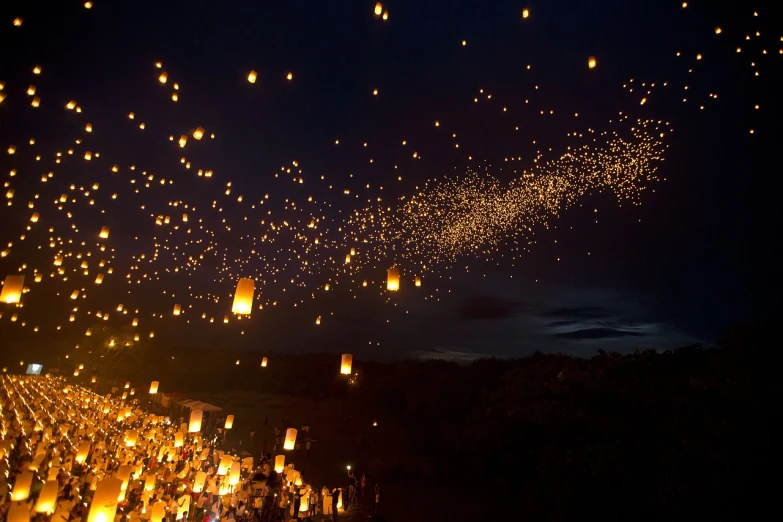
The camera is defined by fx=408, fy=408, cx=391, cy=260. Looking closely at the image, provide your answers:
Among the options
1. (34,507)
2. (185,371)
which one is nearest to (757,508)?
(34,507)

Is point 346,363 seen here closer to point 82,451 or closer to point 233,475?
point 233,475

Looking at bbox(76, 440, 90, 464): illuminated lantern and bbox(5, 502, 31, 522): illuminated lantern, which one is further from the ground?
bbox(5, 502, 31, 522): illuminated lantern

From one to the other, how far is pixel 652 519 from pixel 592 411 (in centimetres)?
230

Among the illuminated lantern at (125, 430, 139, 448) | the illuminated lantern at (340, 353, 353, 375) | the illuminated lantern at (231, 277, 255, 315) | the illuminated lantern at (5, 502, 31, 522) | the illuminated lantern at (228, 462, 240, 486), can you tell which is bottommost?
the illuminated lantern at (228, 462, 240, 486)

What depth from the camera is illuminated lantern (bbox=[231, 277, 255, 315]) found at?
5.39 meters

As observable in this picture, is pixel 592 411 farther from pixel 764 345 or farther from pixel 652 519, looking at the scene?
pixel 764 345

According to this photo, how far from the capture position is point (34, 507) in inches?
246

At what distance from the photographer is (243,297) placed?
215 inches

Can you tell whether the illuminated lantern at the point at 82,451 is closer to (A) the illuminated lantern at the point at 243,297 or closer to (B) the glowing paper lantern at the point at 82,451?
(B) the glowing paper lantern at the point at 82,451

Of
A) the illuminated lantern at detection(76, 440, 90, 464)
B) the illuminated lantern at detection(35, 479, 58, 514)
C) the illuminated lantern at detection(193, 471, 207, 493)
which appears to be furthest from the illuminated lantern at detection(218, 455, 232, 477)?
the illuminated lantern at detection(35, 479, 58, 514)

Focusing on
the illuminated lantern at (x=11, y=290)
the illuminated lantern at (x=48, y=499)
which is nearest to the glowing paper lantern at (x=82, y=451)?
the illuminated lantern at (x=48, y=499)

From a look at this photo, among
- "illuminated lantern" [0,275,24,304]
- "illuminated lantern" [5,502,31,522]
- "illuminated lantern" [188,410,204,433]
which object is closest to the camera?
"illuminated lantern" [5,502,31,522]

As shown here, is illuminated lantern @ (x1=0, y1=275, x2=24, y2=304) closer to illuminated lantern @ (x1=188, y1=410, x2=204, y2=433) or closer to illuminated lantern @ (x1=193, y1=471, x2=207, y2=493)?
illuminated lantern @ (x1=193, y1=471, x2=207, y2=493)

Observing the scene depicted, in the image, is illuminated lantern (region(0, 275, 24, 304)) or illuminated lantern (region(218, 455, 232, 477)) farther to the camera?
illuminated lantern (region(218, 455, 232, 477))
